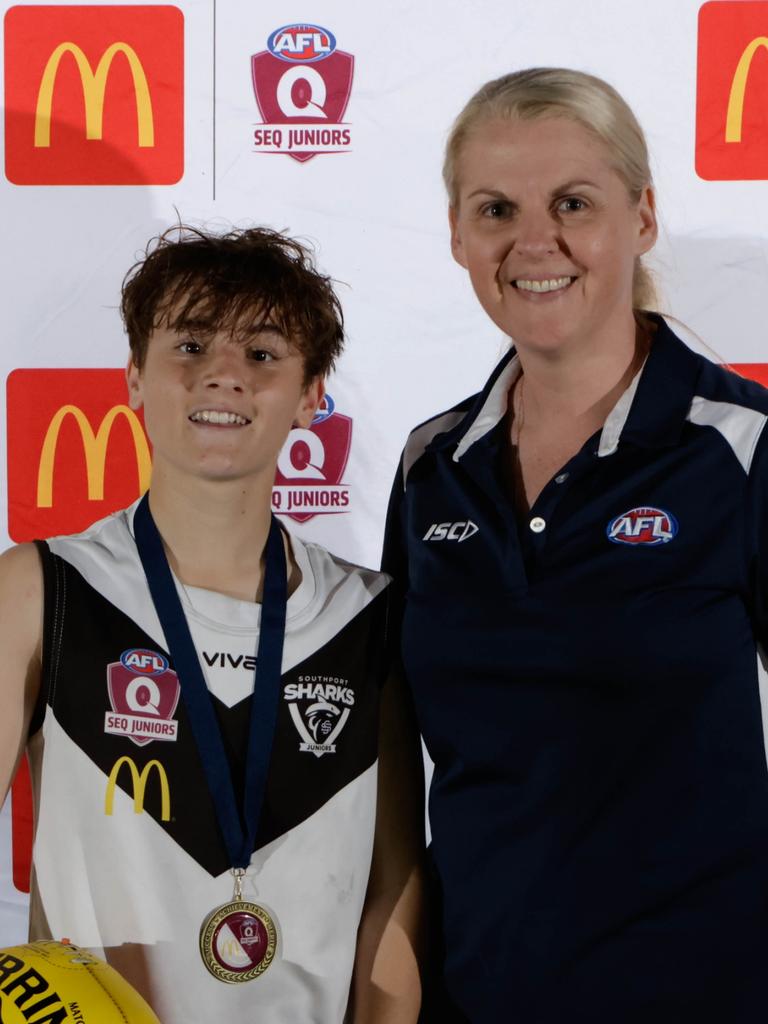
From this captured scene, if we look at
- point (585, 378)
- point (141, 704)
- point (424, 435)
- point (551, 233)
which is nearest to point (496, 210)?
point (551, 233)

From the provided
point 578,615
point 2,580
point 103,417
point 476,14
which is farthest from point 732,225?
point 2,580

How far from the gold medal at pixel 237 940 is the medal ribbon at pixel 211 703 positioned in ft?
0.18

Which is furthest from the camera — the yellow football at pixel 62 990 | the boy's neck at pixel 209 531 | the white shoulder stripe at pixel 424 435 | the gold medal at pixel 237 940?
the white shoulder stripe at pixel 424 435

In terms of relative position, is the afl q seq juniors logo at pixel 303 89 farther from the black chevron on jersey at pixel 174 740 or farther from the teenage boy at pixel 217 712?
the black chevron on jersey at pixel 174 740

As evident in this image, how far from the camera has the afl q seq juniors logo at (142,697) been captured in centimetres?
156

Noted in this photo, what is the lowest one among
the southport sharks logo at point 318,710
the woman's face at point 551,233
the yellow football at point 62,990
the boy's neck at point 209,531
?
the yellow football at point 62,990

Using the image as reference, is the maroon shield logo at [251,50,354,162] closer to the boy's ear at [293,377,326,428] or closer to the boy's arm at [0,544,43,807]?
the boy's ear at [293,377,326,428]

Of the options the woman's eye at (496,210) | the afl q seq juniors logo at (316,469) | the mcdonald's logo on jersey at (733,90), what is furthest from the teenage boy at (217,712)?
the mcdonald's logo on jersey at (733,90)

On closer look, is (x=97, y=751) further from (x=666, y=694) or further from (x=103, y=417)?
(x=103, y=417)

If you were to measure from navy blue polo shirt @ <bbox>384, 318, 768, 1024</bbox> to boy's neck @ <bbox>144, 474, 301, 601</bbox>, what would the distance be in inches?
12.8

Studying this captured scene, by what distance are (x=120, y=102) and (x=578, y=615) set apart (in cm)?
140

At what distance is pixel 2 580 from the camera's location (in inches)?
61.1

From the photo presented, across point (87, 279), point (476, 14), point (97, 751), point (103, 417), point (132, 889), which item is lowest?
point (132, 889)

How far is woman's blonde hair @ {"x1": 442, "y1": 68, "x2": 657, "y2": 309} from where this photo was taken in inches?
61.3
